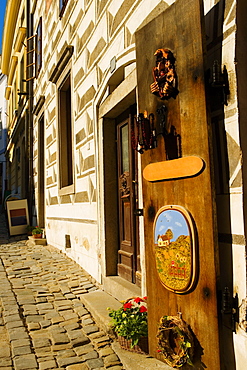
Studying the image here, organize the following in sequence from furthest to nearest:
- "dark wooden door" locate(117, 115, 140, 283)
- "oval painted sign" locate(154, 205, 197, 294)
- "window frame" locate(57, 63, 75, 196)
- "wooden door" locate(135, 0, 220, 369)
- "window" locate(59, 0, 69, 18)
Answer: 1. "window frame" locate(57, 63, 75, 196)
2. "window" locate(59, 0, 69, 18)
3. "dark wooden door" locate(117, 115, 140, 283)
4. "oval painted sign" locate(154, 205, 197, 294)
5. "wooden door" locate(135, 0, 220, 369)

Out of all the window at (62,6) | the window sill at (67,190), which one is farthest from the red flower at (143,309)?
the window at (62,6)

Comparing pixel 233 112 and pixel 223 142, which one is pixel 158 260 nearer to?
pixel 223 142

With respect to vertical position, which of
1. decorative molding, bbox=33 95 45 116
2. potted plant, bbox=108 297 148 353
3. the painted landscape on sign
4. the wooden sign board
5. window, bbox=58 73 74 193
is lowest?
potted plant, bbox=108 297 148 353

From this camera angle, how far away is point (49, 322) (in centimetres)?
402

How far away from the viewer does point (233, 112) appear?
2467mm

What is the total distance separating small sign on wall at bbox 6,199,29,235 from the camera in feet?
36.4

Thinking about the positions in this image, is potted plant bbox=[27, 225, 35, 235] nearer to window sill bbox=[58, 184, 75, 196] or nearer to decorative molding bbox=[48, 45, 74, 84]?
window sill bbox=[58, 184, 75, 196]

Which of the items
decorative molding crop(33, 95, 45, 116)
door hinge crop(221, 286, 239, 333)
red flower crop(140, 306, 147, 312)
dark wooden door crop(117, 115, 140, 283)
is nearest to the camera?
door hinge crop(221, 286, 239, 333)

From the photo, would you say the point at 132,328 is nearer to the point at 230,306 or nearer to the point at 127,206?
the point at 230,306

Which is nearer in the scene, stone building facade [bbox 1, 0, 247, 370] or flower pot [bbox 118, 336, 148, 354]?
stone building facade [bbox 1, 0, 247, 370]

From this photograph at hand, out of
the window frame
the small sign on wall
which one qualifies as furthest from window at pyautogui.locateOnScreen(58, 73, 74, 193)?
the small sign on wall

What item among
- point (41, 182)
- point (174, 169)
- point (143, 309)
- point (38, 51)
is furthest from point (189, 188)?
point (38, 51)

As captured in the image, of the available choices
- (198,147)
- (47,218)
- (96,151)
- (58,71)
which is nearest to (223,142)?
(198,147)

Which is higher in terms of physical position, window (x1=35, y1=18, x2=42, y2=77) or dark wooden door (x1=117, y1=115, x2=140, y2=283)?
window (x1=35, y1=18, x2=42, y2=77)
